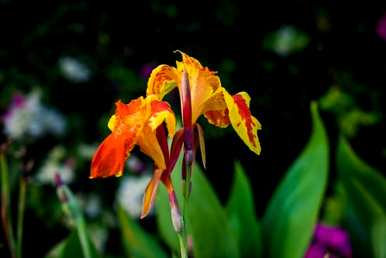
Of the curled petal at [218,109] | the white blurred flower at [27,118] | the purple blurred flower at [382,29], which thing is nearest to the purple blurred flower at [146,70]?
the white blurred flower at [27,118]

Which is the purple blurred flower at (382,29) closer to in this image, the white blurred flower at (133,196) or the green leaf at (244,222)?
the white blurred flower at (133,196)

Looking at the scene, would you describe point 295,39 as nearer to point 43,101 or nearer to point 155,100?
point 43,101

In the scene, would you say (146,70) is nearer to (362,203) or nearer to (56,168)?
(56,168)

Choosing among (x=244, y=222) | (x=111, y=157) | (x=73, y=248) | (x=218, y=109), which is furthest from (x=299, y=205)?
(x=111, y=157)

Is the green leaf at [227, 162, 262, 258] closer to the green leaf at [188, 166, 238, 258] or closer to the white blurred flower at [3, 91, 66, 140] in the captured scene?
the green leaf at [188, 166, 238, 258]

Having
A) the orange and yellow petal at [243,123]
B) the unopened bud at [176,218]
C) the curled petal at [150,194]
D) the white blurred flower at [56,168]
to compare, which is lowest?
the unopened bud at [176,218]

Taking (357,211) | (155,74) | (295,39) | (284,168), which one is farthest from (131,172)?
(155,74)

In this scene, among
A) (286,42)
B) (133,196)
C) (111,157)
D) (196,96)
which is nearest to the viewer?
(111,157)
